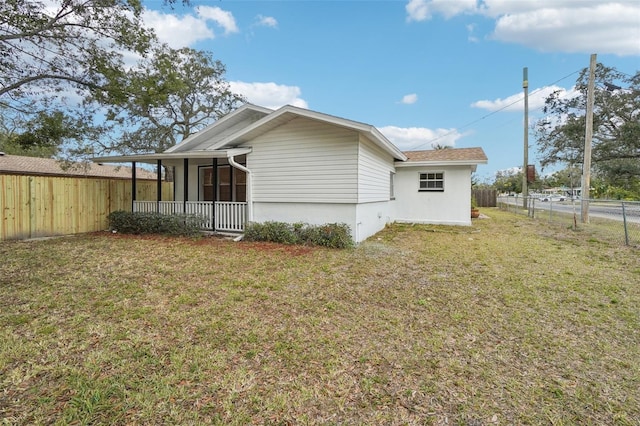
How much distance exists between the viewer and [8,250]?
24.1 feet

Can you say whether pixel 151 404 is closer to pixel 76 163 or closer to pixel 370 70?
pixel 370 70

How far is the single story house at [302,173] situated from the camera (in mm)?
8305

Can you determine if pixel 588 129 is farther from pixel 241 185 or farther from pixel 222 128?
pixel 222 128

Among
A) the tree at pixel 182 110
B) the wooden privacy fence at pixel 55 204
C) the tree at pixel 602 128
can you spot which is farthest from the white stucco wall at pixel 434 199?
the tree at pixel 602 128

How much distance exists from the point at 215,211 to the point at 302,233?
10.8 ft

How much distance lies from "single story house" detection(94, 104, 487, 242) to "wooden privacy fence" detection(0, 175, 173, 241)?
1258mm

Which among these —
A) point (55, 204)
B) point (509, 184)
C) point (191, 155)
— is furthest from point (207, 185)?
point (509, 184)

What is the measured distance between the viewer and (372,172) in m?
9.55

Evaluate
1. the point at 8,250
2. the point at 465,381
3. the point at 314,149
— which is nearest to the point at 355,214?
the point at 314,149

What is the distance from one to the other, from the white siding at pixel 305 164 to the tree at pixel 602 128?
20568 mm

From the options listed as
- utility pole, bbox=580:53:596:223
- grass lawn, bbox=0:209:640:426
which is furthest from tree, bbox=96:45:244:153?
utility pole, bbox=580:53:596:223

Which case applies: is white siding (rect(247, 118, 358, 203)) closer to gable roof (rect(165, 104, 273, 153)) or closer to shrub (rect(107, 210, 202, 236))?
gable roof (rect(165, 104, 273, 153))

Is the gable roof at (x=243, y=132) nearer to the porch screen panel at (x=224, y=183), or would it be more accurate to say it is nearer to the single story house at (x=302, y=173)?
the single story house at (x=302, y=173)

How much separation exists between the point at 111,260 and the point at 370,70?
14486mm
